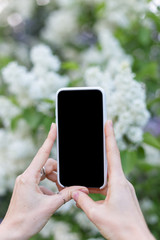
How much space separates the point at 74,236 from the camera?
46.3 inches

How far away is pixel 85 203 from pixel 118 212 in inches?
3.0

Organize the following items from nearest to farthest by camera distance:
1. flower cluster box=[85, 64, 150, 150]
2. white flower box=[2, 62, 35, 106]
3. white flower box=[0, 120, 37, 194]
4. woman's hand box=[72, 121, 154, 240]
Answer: woman's hand box=[72, 121, 154, 240] < flower cluster box=[85, 64, 150, 150] < white flower box=[2, 62, 35, 106] < white flower box=[0, 120, 37, 194]

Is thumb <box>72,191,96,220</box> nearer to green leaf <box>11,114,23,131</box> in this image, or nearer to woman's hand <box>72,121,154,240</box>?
woman's hand <box>72,121,154,240</box>

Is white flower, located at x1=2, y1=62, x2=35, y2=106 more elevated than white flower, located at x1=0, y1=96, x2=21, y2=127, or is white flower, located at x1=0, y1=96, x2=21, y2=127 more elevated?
white flower, located at x1=2, y1=62, x2=35, y2=106

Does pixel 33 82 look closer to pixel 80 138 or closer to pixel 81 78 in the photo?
pixel 81 78

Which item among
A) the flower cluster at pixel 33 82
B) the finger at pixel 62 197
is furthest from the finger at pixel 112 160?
the flower cluster at pixel 33 82

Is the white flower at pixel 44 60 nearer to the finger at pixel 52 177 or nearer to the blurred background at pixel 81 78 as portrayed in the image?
the blurred background at pixel 81 78

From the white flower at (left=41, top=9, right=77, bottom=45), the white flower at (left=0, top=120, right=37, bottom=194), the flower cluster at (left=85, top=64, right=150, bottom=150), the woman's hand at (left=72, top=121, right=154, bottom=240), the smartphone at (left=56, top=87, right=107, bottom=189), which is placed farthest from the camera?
the white flower at (left=41, top=9, right=77, bottom=45)

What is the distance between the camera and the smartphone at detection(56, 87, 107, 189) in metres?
0.74

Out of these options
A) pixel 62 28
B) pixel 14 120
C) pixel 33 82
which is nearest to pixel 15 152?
pixel 14 120

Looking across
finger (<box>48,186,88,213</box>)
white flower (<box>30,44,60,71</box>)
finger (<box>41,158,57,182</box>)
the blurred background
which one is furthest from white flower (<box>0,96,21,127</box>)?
finger (<box>48,186,88,213</box>)

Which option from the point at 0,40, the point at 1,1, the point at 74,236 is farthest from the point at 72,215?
the point at 1,1

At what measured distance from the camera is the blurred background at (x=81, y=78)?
896 millimetres

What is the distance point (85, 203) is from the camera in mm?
629
